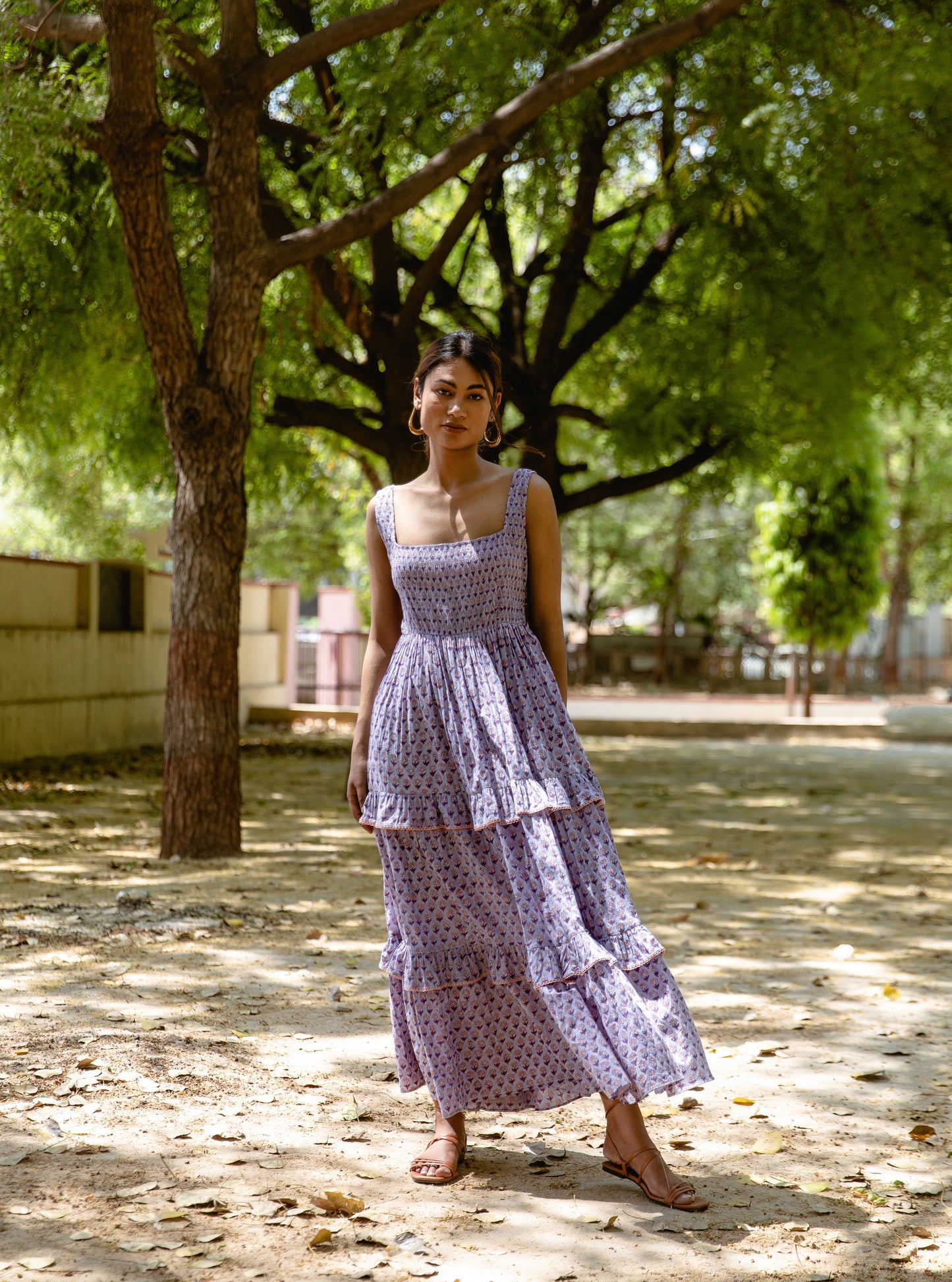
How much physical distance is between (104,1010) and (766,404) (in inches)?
388

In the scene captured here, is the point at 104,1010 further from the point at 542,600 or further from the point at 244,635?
the point at 244,635

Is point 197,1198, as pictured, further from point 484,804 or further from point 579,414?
point 579,414

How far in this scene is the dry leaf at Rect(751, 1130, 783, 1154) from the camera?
12.1 feet

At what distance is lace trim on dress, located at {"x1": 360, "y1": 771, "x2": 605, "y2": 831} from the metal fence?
58.0 feet

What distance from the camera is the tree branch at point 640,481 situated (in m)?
13.0

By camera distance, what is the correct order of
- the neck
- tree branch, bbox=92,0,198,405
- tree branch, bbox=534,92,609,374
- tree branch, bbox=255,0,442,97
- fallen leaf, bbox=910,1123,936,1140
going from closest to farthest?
1. the neck
2. fallen leaf, bbox=910,1123,936,1140
3. tree branch, bbox=92,0,198,405
4. tree branch, bbox=255,0,442,97
5. tree branch, bbox=534,92,609,374

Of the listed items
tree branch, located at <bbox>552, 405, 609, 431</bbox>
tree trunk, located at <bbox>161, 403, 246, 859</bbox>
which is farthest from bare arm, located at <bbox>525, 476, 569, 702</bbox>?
tree branch, located at <bbox>552, 405, 609, 431</bbox>

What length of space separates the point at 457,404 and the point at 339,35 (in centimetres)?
493

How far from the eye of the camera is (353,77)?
9.49m

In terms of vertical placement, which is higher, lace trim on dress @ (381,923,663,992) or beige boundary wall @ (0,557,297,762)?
beige boundary wall @ (0,557,297,762)

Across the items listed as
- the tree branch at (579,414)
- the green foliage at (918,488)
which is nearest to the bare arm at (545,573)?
the tree branch at (579,414)

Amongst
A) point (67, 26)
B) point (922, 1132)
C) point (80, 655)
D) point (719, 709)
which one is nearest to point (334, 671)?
point (719, 709)

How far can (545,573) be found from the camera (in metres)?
3.54

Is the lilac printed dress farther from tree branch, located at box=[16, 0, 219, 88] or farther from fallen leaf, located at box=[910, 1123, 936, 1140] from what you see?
tree branch, located at box=[16, 0, 219, 88]
